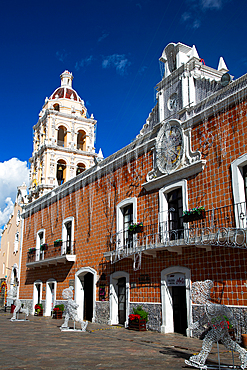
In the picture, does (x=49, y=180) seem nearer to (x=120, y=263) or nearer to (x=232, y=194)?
(x=120, y=263)

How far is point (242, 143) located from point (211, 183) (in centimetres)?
173

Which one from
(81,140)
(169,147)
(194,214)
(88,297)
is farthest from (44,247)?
(81,140)

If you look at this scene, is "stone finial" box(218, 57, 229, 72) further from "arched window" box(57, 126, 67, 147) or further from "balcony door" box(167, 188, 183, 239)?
"arched window" box(57, 126, 67, 147)

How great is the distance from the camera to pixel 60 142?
116 feet

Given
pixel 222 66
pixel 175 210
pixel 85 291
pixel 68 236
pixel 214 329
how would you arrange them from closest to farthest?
pixel 214 329
pixel 175 210
pixel 222 66
pixel 85 291
pixel 68 236

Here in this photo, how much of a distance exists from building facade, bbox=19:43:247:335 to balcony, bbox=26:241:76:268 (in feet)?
0.41

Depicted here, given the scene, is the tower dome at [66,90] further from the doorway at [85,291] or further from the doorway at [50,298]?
the doorway at [85,291]

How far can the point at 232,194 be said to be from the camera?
11.4 m

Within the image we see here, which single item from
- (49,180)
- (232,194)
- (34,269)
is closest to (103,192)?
(232,194)

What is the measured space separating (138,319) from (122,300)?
262 centimetres

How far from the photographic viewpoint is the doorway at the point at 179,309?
13.1 m

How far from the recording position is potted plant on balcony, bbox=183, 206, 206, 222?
40.0 ft

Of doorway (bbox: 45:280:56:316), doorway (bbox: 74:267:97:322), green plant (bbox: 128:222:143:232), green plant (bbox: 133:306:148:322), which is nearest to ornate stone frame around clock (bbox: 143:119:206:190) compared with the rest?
green plant (bbox: 128:222:143:232)

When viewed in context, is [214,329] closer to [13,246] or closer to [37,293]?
[37,293]
